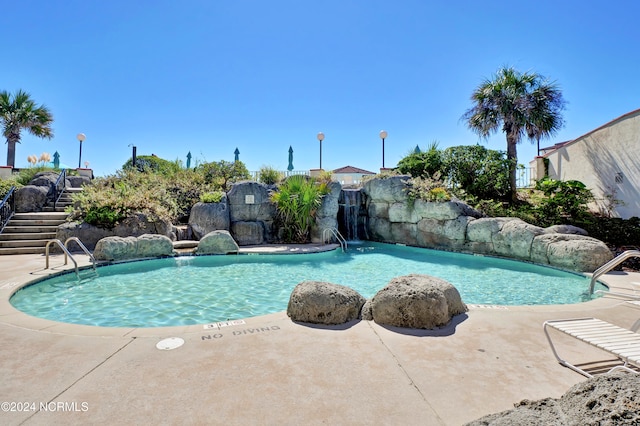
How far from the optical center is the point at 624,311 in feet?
13.2

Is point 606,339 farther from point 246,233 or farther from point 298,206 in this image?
point 246,233

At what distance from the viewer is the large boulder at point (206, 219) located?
37.4 feet

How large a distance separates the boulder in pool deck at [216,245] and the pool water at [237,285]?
35cm

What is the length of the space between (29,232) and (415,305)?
1198 centimetres

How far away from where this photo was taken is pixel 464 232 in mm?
10664

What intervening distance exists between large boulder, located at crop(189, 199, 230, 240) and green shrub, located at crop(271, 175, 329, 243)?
212 centimetres

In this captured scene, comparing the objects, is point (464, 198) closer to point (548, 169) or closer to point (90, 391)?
point (548, 169)

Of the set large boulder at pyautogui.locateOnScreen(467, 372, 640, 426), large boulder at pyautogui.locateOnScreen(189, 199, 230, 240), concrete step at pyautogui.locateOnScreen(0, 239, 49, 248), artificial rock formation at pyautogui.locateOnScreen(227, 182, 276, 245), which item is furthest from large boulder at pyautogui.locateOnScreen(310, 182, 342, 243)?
large boulder at pyautogui.locateOnScreen(467, 372, 640, 426)

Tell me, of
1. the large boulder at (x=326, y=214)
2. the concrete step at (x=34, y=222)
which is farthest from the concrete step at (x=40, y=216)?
the large boulder at (x=326, y=214)

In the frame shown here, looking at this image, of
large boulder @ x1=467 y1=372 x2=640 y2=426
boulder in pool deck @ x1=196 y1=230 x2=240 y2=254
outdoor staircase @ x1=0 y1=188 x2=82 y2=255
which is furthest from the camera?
boulder in pool deck @ x1=196 y1=230 x2=240 y2=254

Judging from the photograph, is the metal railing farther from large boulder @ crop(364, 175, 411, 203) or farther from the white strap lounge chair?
the white strap lounge chair

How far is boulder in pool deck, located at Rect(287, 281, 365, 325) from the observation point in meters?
3.60

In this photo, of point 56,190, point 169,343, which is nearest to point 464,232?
point 169,343

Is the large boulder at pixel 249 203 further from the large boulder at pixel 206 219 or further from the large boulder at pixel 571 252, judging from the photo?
the large boulder at pixel 571 252
